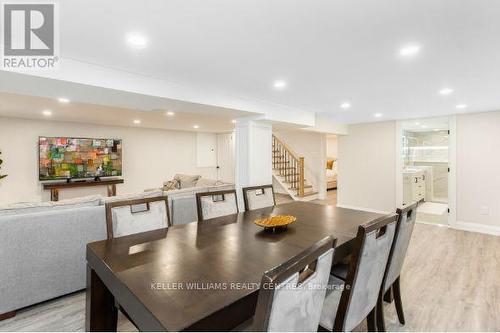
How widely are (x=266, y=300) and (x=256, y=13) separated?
1496 millimetres

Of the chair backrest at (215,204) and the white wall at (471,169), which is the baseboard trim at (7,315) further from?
the white wall at (471,169)

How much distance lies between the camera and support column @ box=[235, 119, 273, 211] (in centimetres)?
409

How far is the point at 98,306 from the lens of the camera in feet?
5.30

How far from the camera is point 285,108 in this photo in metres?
4.23

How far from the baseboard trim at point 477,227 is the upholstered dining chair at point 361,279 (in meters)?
4.41

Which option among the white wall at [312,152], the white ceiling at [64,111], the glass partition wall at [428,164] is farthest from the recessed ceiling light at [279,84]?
the glass partition wall at [428,164]

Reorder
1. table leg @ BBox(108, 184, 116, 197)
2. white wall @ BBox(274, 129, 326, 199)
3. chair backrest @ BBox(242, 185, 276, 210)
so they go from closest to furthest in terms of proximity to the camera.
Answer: chair backrest @ BBox(242, 185, 276, 210) < table leg @ BBox(108, 184, 116, 197) < white wall @ BBox(274, 129, 326, 199)

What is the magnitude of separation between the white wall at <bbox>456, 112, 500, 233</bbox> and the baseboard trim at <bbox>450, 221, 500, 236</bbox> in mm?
34

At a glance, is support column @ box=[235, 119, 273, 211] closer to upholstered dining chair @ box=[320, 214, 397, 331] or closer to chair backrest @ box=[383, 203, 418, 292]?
chair backrest @ box=[383, 203, 418, 292]

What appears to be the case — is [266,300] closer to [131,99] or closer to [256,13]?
[256,13]

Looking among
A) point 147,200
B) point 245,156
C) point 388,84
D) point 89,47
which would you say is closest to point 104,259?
point 147,200

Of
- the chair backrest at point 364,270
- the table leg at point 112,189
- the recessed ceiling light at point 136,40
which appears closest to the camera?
the chair backrest at point 364,270

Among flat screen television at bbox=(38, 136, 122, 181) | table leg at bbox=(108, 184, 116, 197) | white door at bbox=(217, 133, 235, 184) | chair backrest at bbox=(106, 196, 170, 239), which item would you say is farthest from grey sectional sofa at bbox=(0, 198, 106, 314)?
white door at bbox=(217, 133, 235, 184)

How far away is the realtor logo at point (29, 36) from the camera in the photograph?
58.0 inches
